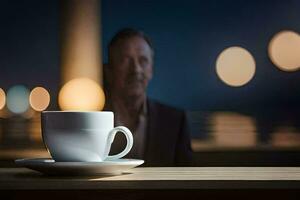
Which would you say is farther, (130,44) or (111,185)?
(130,44)

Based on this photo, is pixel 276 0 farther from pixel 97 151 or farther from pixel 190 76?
pixel 97 151

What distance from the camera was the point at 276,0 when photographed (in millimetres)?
1061

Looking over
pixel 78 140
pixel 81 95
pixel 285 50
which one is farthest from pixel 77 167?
pixel 285 50

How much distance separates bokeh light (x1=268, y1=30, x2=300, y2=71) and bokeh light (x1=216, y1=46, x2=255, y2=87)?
40mm

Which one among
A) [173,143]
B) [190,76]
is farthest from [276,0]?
[173,143]

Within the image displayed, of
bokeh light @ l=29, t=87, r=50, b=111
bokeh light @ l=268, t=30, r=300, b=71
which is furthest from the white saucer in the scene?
bokeh light @ l=268, t=30, r=300, b=71

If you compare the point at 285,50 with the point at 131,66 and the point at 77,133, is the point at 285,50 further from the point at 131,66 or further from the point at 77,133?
the point at 77,133

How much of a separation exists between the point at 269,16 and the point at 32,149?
459 mm

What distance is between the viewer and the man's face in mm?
1048

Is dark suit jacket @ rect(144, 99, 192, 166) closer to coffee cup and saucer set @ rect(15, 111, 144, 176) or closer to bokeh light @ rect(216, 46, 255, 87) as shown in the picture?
bokeh light @ rect(216, 46, 255, 87)

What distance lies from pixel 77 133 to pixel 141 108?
0.29 m

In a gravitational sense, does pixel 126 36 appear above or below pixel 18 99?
above

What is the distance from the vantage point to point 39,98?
104 cm

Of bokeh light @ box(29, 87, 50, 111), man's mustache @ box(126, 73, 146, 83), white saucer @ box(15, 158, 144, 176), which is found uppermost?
man's mustache @ box(126, 73, 146, 83)
